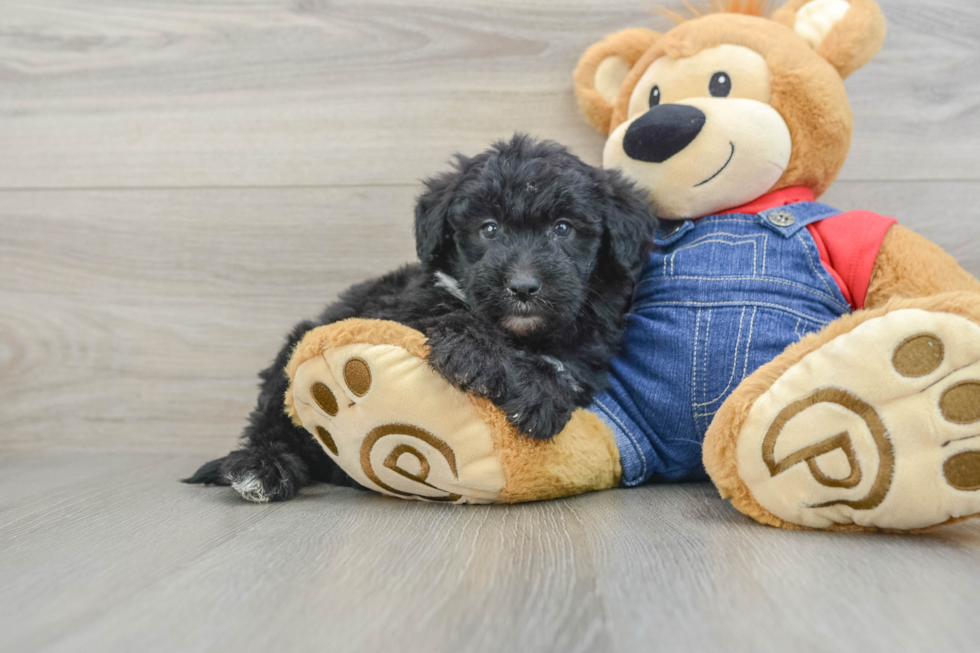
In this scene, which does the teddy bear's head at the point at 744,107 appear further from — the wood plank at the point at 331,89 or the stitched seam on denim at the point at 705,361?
the wood plank at the point at 331,89

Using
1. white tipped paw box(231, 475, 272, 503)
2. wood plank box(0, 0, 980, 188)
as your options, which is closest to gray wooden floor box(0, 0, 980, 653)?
wood plank box(0, 0, 980, 188)

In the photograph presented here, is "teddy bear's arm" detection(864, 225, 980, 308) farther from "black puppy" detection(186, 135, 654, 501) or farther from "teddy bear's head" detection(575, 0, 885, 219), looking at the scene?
"black puppy" detection(186, 135, 654, 501)

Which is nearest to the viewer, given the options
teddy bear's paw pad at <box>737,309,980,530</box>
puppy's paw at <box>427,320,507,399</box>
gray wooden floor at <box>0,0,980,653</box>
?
teddy bear's paw pad at <box>737,309,980,530</box>

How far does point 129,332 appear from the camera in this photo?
6.86 feet

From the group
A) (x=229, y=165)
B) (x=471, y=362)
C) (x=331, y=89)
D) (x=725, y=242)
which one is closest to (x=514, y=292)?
(x=471, y=362)

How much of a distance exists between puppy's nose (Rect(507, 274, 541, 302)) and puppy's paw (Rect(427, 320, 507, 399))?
105 millimetres

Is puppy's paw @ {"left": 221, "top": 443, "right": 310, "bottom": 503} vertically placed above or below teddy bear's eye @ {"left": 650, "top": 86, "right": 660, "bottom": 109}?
below

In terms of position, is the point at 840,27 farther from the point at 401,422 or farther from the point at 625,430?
the point at 401,422

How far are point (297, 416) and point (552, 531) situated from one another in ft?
1.95

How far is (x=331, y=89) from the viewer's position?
2.03 m

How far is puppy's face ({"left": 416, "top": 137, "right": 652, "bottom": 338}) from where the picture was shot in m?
1.27

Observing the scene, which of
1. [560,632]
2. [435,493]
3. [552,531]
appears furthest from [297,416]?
[560,632]

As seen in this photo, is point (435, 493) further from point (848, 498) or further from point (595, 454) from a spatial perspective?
point (848, 498)

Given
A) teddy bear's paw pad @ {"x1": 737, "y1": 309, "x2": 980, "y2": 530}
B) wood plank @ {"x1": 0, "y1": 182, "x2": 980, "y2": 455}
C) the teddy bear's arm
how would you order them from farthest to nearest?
wood plank @ {"x1": 0, "y1": 182, "x2": 980, "y2": 455}, the teddy bear's arm, teddy bear's paw pad @ {"x1": 737, "y1": 309, "x2": 980, "y2": 530}
